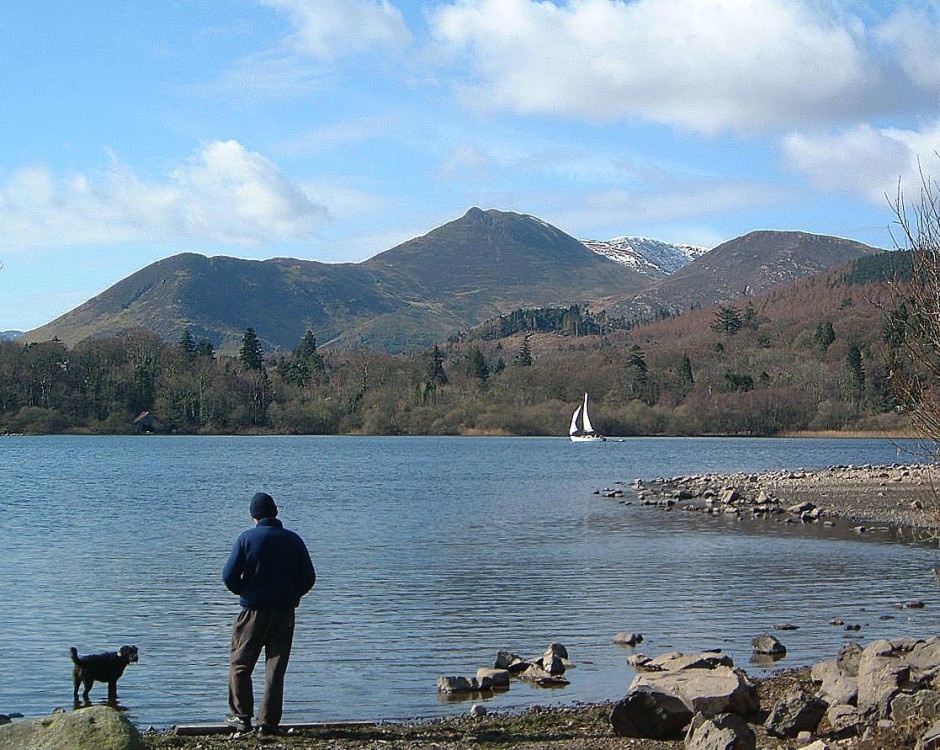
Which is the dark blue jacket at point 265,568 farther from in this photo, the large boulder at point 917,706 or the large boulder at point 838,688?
the large boulder at point 838,688

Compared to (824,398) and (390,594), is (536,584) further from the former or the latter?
(824,398)

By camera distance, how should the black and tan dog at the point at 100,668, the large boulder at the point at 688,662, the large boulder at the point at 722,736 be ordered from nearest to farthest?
the large boulder at the point at 722,736, the large boulder at the point at 688,662, the black and tan dog at the point at 100,668

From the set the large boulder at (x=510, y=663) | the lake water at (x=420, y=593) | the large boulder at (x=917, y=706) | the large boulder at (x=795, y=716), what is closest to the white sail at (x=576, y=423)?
the lake water at (x=420, y=593)

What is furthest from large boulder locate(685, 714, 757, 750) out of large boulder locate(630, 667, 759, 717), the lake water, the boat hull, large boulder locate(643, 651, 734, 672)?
the boat hull

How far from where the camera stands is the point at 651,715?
13125 millimetres

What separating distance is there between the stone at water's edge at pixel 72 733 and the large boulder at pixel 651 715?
543 cm

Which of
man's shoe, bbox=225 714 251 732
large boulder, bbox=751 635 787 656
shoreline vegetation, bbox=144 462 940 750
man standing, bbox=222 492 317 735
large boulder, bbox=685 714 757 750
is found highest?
man standing, bbox=222 492 317 735

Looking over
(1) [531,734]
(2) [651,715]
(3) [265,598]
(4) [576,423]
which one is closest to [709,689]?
(2) [651,715]

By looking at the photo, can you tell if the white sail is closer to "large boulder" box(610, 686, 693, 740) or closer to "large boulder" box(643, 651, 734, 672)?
"large boulder" box(643, 651, 734, 672)

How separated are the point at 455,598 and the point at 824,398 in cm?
17469

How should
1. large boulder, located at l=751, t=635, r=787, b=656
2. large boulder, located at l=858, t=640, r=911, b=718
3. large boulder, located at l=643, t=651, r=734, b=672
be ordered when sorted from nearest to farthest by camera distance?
1. large boulder, located at l=858, t=640, r=911, b=718
2. large boulder, located at l=643, t=651, r=734, b=672
3. large boulder, located at l=751, t=635, r=787, b=656

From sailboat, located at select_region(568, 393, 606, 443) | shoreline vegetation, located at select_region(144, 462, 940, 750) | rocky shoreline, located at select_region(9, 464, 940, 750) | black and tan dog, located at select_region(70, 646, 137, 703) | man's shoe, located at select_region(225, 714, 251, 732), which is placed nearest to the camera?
rocky shoreline, located at select_region(9, 464, 940, 750)

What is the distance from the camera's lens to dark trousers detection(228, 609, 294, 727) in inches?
518

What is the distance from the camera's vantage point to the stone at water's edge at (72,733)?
1065 centimetres
